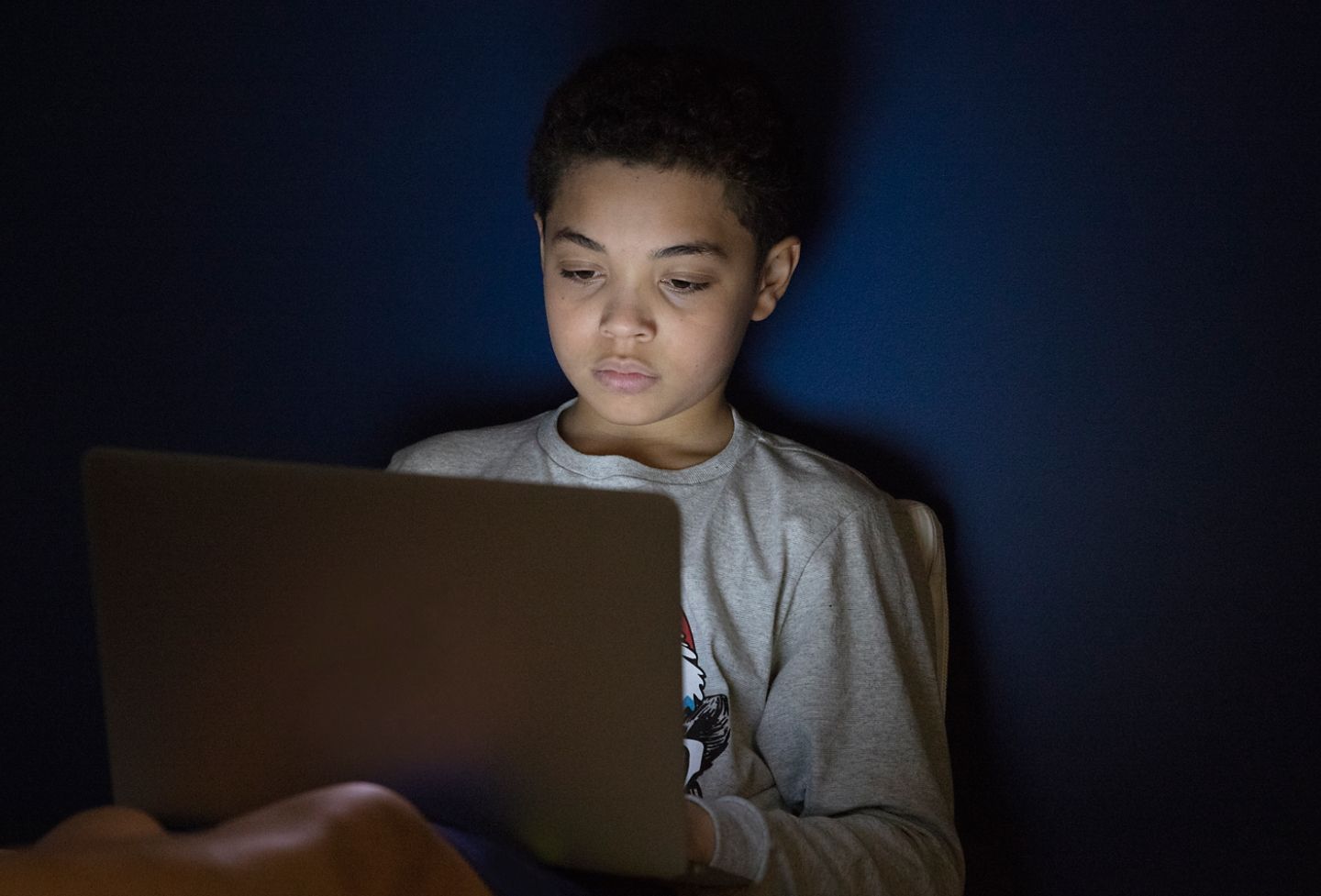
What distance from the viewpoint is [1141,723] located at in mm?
1332

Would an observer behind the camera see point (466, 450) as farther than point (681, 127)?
Yes

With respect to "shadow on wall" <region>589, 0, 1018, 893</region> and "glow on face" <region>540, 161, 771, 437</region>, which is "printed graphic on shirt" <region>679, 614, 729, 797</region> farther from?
"shadow on wall" <region>589, 0, 1018, 893</region>

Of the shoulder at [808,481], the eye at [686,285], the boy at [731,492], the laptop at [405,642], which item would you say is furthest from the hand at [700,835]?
the eye at [686,285]

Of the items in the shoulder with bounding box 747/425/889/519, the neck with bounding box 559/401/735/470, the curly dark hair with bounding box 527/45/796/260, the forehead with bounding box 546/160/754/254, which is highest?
the curly dark hair with bounding box 527/45/796/260

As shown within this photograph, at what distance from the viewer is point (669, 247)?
3.68 feet

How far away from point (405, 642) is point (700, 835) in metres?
0.29

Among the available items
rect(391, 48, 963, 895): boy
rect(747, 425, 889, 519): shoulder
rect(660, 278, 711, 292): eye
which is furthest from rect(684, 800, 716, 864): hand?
rect(660, 278, 711, 292): eye

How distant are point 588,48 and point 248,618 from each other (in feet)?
2.77

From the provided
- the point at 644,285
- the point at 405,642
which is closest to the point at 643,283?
A: the point at 644,285

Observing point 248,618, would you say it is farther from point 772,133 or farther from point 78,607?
point 78,607

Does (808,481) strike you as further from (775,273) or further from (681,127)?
(681,127)

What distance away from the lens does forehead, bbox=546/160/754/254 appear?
3.67ft

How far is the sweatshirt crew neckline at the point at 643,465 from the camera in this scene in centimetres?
122

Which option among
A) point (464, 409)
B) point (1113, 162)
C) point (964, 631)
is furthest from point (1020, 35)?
point (464, 409)
